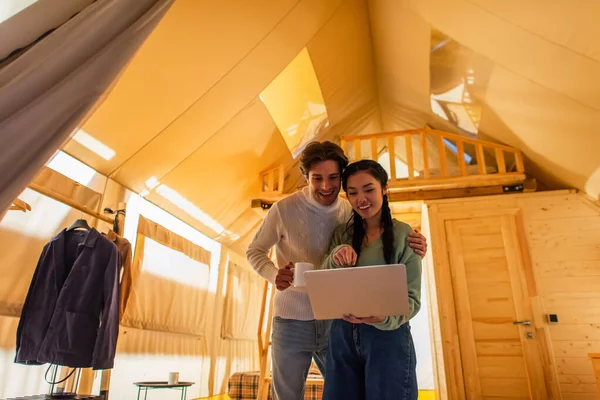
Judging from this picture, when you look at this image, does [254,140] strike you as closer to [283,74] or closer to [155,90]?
[283,74]

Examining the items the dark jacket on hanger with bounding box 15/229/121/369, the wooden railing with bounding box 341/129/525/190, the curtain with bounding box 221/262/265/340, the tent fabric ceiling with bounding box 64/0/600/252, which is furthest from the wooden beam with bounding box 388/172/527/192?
the dark jacket on hanger with bounding box 15/229/121/369

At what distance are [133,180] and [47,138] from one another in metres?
2.12

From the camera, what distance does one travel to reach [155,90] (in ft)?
8.84

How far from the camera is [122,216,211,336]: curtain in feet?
10.7

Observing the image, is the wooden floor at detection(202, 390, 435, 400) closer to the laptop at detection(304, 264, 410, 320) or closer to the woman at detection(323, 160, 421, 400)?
the woman at detection(323, 160, 421, 400)

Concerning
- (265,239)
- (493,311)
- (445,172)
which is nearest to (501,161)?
(445,172)

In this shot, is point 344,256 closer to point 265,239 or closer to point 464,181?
point 265,239

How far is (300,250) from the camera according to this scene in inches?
58.8

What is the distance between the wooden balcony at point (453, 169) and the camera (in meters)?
3.98

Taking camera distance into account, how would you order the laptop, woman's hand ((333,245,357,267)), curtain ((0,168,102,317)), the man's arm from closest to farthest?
the laptop
woman's hand ((333,245,357,267))
the man's arm
curtain ((0,168,102,317))

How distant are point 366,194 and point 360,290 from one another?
1.19 feet

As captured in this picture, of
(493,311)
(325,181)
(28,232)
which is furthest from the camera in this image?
(493,311)

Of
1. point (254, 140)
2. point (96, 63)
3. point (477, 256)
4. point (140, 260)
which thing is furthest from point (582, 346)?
point (96, 63)

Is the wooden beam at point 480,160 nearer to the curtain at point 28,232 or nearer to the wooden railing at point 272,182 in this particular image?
the wooden railing at point 272,182
